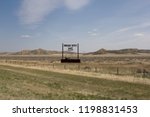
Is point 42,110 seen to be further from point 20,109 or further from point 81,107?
point 81,107

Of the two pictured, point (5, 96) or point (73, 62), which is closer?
point (5, 96)

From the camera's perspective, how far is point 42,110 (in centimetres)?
1076

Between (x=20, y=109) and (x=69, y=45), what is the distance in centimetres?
5043

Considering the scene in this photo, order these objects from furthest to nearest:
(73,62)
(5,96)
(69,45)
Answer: (73,62), (69,45), (5,96)

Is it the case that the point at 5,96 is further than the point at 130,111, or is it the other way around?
the point at 5,96

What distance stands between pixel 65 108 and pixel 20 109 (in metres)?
1.79

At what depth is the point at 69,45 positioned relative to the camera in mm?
60906

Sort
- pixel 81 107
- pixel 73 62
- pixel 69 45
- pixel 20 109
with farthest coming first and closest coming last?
pixel 73 62
pixel 69 45
pixel 81 107
pixel 20 109

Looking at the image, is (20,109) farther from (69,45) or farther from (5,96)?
(69,45)

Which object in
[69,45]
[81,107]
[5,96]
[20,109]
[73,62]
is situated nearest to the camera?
[20,109]

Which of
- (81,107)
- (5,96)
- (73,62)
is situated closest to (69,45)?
(73,62)


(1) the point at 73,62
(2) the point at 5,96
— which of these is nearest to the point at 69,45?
(1) the point at 73,62

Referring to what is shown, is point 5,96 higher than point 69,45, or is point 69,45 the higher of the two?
point 69,45

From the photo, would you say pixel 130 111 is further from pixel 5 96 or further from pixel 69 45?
pixel 69 45
